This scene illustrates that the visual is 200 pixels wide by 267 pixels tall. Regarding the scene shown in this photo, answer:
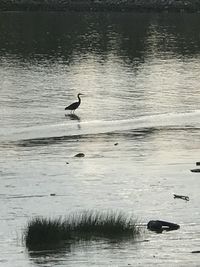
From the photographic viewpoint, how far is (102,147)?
35.6m

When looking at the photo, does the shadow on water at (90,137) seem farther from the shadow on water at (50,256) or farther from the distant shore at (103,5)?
the distant shore at (103,5)

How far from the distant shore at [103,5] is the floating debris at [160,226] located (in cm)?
13037

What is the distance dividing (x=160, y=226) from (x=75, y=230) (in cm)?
233

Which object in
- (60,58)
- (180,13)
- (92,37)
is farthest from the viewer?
(180,13)

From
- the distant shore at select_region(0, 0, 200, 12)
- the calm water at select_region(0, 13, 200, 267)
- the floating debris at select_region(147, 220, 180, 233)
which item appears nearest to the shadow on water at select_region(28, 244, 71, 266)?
the calm water at select_region(0, 13, 200, 267)

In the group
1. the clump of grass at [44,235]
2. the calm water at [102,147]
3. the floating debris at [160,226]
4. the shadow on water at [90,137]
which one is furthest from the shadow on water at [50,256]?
the shadow on water at [90,137]

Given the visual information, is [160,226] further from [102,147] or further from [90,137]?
[90,137]

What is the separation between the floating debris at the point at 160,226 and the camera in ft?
76.2

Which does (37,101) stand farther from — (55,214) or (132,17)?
(132,17)

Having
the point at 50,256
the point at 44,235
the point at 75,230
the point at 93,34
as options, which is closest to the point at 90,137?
the point at 75,230

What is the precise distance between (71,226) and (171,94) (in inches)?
1231

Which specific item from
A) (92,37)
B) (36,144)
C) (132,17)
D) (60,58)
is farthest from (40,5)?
(36,144)

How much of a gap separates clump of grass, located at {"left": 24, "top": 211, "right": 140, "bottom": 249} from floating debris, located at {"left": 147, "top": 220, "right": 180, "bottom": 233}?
0.42m

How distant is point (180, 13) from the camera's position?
493 feet
